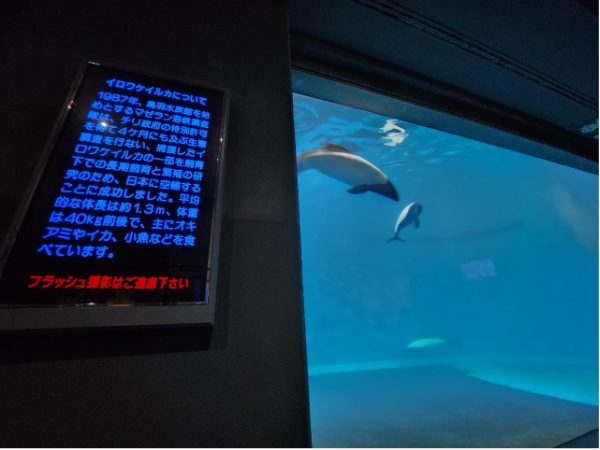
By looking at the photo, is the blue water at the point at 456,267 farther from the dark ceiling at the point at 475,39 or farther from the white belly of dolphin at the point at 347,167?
the dark ceiling at the point at 475,39

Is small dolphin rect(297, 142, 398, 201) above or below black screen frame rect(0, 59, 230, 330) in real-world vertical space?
above

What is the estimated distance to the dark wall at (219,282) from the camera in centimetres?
100

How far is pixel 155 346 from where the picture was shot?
1129 millimetres

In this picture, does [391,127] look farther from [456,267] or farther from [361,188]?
[456,267]

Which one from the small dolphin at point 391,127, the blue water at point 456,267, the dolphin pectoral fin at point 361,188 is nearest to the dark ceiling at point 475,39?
the dolphin pectoral fin at point 361,188

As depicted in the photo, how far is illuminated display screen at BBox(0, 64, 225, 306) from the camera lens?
3.51 feet

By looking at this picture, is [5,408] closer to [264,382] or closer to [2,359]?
[2,359]

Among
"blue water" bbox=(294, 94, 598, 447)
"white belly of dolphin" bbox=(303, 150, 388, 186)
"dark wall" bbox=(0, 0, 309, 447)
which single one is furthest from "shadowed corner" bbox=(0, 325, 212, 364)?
"blue water" bbox=(294, 94, 598, 447)

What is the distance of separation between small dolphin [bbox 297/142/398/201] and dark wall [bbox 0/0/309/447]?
→ 267 inches

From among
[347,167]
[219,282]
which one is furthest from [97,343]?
[347,167]

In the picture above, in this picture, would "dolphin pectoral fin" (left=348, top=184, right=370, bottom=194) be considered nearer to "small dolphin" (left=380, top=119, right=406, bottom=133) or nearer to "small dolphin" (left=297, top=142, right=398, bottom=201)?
"small dolphin" (left=297, top=142, right=398, bottom=201)

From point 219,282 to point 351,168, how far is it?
819cm

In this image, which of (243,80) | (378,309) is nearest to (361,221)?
(378,309)

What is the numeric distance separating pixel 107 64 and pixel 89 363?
1573mm
